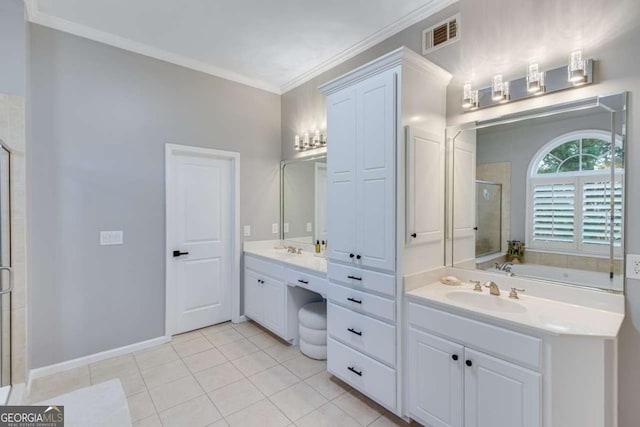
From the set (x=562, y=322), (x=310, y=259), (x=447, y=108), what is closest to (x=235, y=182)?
(x=310, y=259)

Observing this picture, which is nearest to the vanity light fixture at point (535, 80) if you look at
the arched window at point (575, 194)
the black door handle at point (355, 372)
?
the arched window at point (575, 194)

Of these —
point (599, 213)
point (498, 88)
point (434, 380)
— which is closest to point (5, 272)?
point (434, 380)

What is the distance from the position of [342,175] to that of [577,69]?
4.94 feet

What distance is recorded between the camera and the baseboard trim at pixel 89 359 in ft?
8.26

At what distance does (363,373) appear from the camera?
7.08ft

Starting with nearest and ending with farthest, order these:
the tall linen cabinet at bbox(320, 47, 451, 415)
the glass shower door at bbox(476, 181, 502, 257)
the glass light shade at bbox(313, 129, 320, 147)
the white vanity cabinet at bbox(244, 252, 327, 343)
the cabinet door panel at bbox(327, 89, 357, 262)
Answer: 1. the tall linen cabinet at bbox(320, 47, 451, 415)
2. the glass shower door at bbox(476, 181, 502, 257)
3. the cabinet door panel at bbox(327, 89, 357, 262)
4. the white vanity cabinet at bbox(244, 252, 327, 343)
5. the glass light shade at bbox(313, 129, 320, 147)

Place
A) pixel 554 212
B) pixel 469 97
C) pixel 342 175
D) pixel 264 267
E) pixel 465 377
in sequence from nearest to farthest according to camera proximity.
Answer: pixel 465 377 < pixel 554 212 < pixel 469 97 < pixel 342 175 < pixel 264 267

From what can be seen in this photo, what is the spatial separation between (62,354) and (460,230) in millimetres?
3495

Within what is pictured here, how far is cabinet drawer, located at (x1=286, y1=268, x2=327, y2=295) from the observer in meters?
2.64

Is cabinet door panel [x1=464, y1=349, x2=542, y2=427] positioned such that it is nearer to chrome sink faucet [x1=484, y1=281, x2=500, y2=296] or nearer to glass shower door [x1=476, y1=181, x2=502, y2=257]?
chrome sink faucet [x1=484, y1=281, x2=500, y2=296]

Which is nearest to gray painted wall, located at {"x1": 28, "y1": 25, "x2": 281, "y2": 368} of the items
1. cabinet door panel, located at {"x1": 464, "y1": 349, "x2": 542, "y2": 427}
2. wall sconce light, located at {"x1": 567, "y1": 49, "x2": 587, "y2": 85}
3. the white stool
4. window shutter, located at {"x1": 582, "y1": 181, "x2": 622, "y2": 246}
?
the white stool

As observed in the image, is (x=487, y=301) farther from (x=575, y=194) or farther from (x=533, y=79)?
(x=533, y=79)

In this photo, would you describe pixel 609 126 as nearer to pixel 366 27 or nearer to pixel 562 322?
pixel 562 322

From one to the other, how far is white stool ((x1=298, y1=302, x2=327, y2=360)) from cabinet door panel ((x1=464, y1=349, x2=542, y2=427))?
1.37 meters
